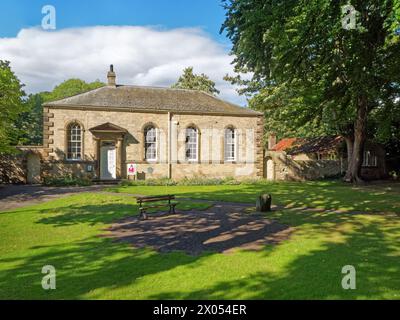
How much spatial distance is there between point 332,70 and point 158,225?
9374mm

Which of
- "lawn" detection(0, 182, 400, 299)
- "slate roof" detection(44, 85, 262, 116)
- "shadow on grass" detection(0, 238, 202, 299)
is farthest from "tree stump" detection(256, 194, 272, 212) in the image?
"slate roof" detection(44, 85, 262, 116)

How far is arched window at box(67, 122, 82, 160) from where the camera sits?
29.4m

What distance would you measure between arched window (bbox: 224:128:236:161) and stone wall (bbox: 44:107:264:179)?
403 mm

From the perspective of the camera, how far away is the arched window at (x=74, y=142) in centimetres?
2936

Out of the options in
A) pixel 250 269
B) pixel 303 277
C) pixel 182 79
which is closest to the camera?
pixel 303 277

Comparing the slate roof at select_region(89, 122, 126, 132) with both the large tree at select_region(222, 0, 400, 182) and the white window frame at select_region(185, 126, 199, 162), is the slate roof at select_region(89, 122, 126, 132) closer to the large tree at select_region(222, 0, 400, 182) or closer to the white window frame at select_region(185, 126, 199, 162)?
the white window frame at select_region(185, 126, 199, 162)

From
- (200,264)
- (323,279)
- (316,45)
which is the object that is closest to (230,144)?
(316,45)

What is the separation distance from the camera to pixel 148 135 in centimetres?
3133

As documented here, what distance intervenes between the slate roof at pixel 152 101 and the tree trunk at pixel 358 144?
9107 mm

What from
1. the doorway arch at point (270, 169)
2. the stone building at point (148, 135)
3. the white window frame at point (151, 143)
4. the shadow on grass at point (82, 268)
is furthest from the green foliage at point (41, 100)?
the shadow on grass at point (82, 268)

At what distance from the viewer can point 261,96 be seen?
3366 centimetres

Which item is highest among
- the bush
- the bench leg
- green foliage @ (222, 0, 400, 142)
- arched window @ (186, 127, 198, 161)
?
green foliage @ (222, 0, 400, 142)
